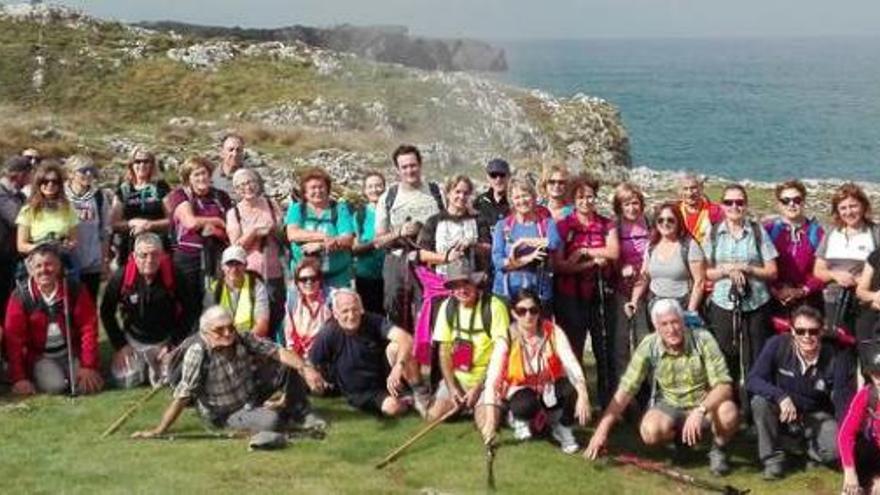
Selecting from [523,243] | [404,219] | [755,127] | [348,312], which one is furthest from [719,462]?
[755,127]

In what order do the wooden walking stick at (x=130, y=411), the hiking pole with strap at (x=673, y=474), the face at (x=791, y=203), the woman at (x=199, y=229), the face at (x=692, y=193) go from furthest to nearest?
the woman at (x=199, y=229)
the face at (x=692, y=193)
the wooden walking stick at (x=130, y=411)
the face at (x=791, y=203)
the hiking pole with strap at (x=673, y=474)

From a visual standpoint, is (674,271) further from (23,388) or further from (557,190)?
(23,388)

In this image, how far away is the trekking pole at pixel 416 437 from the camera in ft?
35.7

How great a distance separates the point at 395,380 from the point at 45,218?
4468 mm

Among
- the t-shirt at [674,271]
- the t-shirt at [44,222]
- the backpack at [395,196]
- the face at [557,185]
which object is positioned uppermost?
the face at [557,185]

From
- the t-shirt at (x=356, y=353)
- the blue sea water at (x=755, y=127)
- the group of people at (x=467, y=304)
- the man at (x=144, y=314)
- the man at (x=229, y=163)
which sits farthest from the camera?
the blue sea water at (x=755, y=127)

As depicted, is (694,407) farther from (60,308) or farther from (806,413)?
(60,308)

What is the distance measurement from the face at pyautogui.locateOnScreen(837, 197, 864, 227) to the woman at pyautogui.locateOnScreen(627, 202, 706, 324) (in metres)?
1.40

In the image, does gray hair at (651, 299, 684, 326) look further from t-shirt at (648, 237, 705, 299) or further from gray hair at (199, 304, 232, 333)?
gray hair at (199, 304, 232, 333)

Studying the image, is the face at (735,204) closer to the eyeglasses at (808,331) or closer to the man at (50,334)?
the eyeglasses at (808,331)

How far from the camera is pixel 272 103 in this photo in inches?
2343

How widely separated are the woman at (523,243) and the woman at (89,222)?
4.91 metres

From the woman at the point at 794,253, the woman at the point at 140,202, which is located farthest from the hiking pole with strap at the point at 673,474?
the woman at the point at 140,202

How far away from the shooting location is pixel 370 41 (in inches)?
7530
